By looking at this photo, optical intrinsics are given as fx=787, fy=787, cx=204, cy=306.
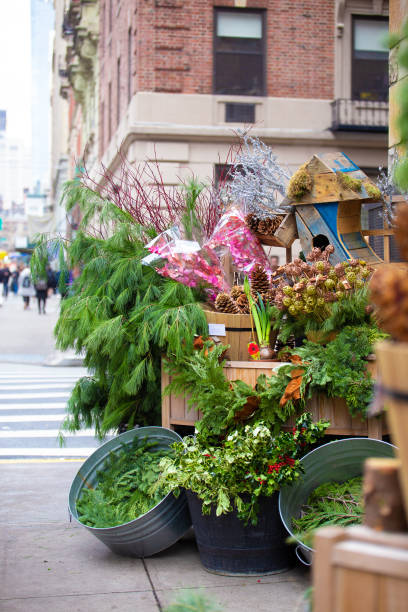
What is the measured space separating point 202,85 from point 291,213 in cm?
1364

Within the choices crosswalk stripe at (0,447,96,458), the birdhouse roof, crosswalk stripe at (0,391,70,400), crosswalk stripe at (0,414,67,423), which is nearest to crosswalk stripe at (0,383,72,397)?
crosswalk stripe at (0,391,70,400)

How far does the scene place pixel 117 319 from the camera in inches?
190

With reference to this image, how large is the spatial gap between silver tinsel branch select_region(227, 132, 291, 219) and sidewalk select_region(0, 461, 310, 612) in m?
2.24

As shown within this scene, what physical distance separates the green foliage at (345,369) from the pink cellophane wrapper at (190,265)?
0.99 m

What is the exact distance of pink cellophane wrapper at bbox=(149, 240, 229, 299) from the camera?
16.3 ft

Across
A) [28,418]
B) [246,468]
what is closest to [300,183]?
[246,468]

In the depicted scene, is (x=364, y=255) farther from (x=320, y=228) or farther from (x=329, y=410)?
(x=329, y=410)

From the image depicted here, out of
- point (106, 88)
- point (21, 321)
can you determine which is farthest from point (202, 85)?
point (21, 321)

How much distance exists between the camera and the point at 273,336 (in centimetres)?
496

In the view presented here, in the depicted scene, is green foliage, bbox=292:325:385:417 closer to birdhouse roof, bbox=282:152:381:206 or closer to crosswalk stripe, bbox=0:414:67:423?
birdhouse roof, bbox=282:152:381:206

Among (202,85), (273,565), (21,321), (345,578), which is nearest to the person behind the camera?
(345,578)

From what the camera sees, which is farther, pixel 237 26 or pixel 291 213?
Result: pixel 237 26

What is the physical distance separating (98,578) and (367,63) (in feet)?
55.5

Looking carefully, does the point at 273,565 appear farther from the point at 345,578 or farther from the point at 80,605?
the point at 345,578
